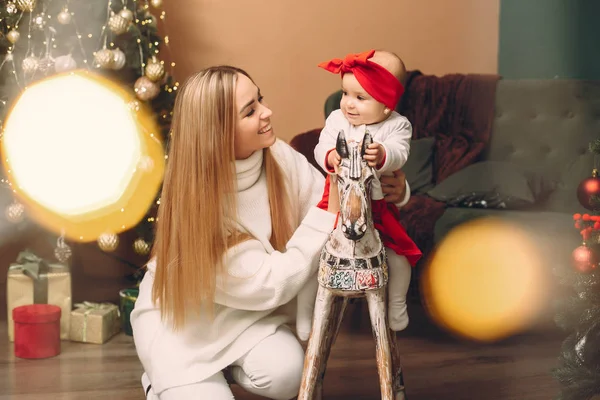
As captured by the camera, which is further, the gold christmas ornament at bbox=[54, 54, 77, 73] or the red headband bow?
the gold christmas ornament at bbox=[54, 54, 77, 73]

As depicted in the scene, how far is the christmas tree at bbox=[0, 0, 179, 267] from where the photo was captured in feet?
9.64

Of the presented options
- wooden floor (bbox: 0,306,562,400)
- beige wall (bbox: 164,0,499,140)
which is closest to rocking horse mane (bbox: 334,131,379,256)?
wooden floor (bbox: 0,306,562,400)

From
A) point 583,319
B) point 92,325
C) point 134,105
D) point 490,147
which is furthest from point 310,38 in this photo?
point 583,319

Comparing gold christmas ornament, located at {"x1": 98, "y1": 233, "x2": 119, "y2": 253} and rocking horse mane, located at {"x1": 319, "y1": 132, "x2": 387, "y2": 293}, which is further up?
rocking horse mane, located at {"x1": 319, "y1": 132, "x2": 387, "y2": 293}

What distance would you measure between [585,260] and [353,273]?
0.70 metres

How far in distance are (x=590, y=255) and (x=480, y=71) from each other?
230 cm

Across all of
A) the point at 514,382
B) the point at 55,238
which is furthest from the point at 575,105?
the point at 55,238

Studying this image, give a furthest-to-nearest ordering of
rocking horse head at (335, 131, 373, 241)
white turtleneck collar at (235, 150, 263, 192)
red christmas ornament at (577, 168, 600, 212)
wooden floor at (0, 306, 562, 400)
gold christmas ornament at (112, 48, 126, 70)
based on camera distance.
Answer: gold christmas ornament at (112, 48, 126, 70), wooden floor at (0, 306, 562, 400), red christmas ornament at (577, 168, 600, 212), white turtleneck collar at (235, 150, 263, 192), rocking horse head at (335, 131, 373, 241)

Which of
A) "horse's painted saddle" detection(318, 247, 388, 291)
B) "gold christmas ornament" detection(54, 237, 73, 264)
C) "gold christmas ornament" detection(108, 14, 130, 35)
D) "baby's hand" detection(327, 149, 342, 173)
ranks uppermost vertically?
"gold christmas ornament" detection(108, 14, 130, 35)

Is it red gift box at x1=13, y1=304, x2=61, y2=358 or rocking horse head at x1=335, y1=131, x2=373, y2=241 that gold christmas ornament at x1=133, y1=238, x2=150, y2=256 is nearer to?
red gift box at x1=13, y1=304, x2=61, y2=358

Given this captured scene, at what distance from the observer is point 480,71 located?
4.16m

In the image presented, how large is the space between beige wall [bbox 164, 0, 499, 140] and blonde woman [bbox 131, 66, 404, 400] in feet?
5.59

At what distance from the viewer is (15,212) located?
118 inches

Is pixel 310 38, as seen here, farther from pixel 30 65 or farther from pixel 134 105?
pixel 30 65
